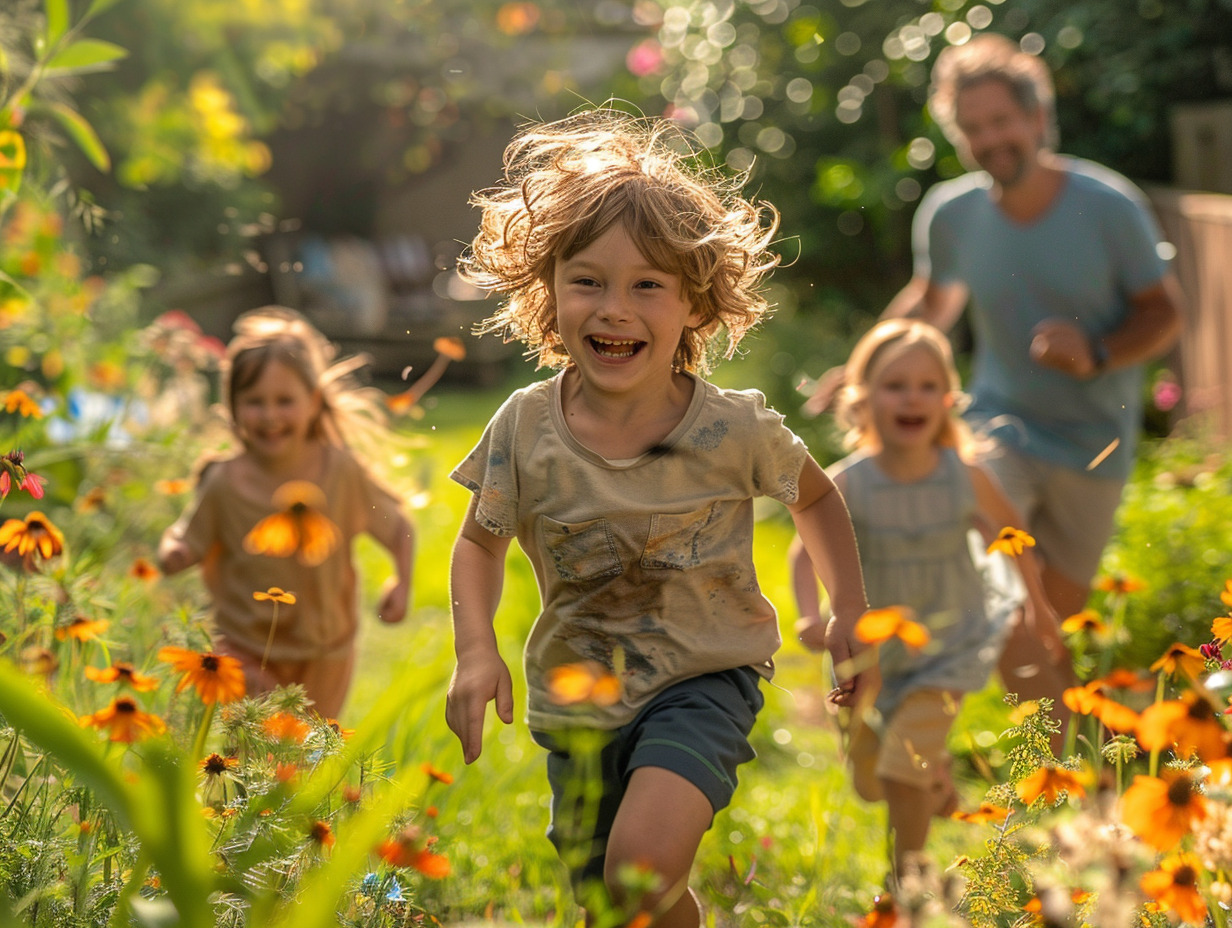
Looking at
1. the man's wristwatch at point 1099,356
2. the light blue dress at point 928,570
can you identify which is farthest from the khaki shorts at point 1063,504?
the light blue dress at point 928,570

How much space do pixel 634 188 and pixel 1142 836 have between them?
1.11 m

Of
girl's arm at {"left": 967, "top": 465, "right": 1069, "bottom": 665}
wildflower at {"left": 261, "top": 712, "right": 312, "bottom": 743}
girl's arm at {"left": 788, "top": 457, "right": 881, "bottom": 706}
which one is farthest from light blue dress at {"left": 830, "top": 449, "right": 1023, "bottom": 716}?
wildflower at {"left": 261, "top": 712, "right": 312, "bottom": 743}

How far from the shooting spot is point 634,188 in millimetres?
1854

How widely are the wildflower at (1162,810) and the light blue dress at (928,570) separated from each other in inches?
62.2

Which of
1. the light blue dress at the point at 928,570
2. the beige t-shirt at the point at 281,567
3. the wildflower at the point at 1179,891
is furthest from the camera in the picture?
the beige t-shirt at the point at 281,567

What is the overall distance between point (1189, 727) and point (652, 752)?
737 millimetres

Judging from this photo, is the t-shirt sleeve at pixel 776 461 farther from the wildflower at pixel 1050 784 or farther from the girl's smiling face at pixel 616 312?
the wildflower at pixel 1050 784

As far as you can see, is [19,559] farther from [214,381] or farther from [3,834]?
[214,381]

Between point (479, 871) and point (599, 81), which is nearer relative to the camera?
point (479, 871)

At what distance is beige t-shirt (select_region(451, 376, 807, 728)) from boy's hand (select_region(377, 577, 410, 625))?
2.68 feet

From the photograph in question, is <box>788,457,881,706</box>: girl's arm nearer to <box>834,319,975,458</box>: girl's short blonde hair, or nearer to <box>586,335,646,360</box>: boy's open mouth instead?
<box>586,335,646,360</box>: boy's open mouth

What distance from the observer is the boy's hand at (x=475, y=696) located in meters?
1.65

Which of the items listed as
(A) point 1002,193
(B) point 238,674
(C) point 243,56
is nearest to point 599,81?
(C) point 243,56

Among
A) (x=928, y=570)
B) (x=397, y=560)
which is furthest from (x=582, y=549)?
(x=928, y=570)
